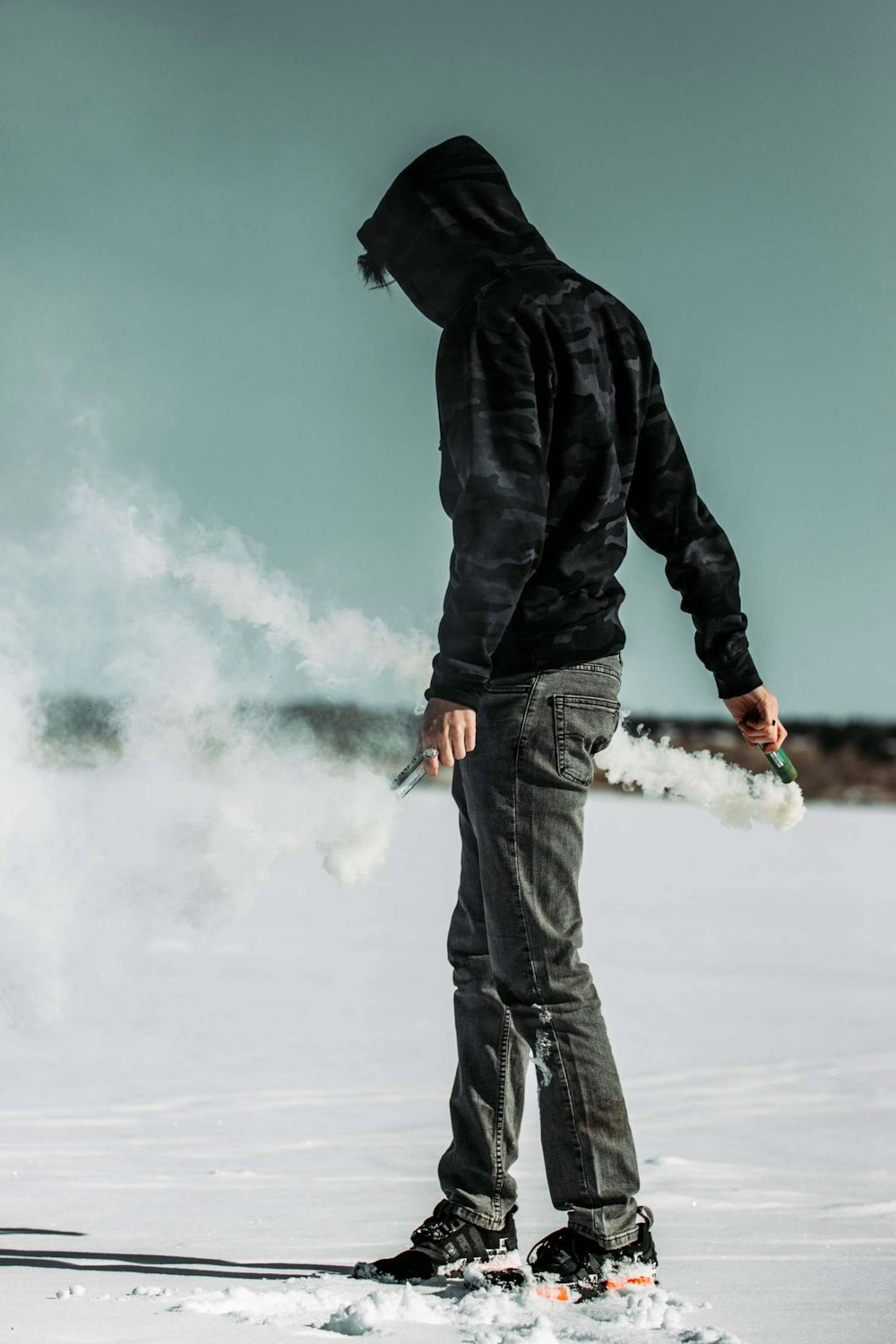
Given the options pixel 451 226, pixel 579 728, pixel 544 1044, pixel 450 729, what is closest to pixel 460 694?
pixel 450 729

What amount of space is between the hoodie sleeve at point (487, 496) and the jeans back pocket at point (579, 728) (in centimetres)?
14

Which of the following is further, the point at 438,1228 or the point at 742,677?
the point at 742,677

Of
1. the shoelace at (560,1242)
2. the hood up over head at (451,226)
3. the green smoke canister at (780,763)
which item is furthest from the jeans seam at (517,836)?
the hood up over head at (451,226)

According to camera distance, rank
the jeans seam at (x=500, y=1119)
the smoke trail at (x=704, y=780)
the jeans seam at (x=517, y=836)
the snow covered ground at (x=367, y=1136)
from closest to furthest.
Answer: the snow covered ground at (x=367, y=1136), the jeans seam at (x=517, y=836), the jeans seam at (x=500, y=1119), the smoke trail at (x=704, y=780)

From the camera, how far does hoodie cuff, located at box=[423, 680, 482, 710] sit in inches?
75.8

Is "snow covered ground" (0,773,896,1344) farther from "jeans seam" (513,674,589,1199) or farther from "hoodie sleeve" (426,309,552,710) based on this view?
"hoodie sleeve" (426,309,552,710)

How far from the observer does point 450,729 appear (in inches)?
75.7

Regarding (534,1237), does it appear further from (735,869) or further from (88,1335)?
(735,869)

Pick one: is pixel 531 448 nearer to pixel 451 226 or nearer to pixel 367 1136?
pixel 451 226

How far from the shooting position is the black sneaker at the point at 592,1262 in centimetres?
196

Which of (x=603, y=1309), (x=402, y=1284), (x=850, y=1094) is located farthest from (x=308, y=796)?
(x=850, y=1094)

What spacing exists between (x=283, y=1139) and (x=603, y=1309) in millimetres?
1349

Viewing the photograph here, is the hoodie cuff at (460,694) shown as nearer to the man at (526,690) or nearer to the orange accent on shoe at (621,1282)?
the man at (526,690)

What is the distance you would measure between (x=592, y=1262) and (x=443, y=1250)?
0.22 meters
